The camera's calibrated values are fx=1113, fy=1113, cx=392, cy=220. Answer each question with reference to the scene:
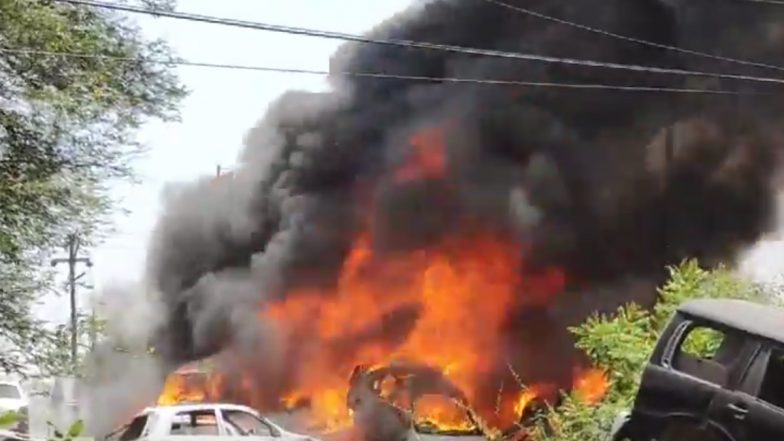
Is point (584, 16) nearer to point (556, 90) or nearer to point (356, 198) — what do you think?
point (556, 90)

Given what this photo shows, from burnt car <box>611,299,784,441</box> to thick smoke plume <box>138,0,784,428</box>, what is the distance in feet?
32.9

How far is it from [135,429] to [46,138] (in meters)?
4.55

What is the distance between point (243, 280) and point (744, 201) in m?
9.36

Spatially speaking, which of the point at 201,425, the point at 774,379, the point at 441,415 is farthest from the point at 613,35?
the point at 774,379

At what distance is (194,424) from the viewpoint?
14.1 metres

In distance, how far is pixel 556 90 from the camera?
20.5m

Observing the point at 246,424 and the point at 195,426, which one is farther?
the point at 246,424

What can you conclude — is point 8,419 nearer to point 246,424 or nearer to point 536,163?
point 246,424

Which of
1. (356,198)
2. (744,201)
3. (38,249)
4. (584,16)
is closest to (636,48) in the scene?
(584,16)

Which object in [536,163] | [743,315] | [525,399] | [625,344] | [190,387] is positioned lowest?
[190,387]

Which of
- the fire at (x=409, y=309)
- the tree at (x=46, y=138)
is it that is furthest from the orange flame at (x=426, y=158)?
the tree at (x=46, y=138)

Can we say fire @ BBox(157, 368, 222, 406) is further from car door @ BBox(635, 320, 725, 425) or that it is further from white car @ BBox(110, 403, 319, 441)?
car door @ BBox(635, 320, 725, 425)

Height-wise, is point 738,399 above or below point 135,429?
above

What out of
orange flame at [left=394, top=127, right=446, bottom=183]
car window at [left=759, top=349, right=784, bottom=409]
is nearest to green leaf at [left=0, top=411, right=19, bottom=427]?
car window at [left=759, top=349, right=784, bottom=409]
